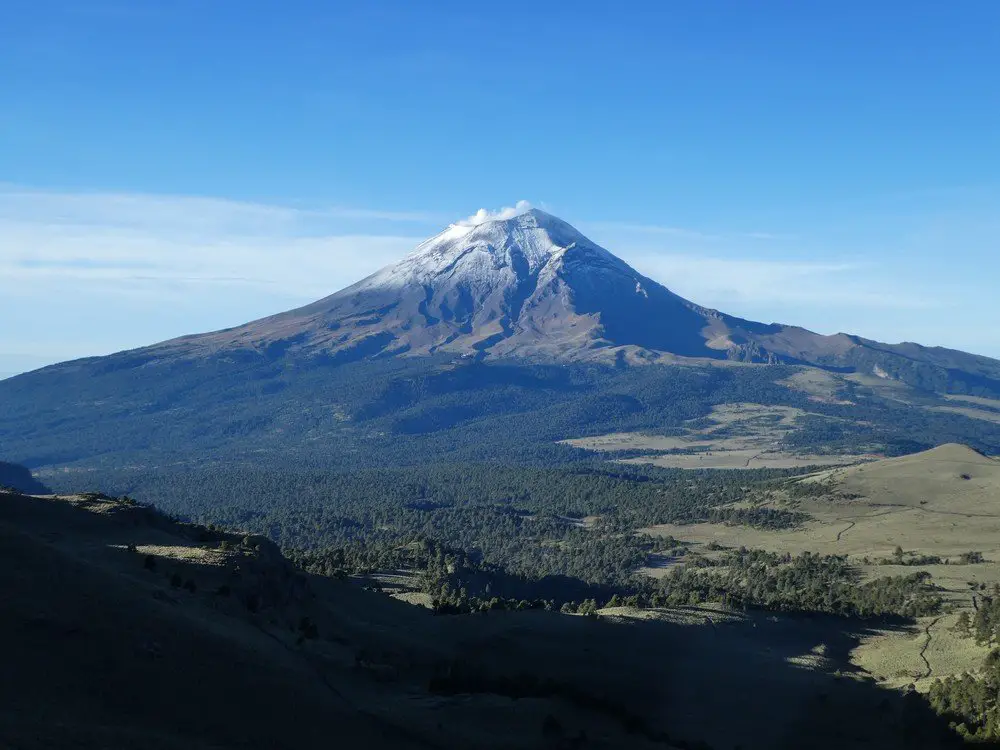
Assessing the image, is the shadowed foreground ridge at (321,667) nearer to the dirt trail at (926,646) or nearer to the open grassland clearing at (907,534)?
the dirt trail at (926,646)

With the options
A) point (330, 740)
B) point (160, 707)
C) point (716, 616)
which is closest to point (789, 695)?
point (716, 616)

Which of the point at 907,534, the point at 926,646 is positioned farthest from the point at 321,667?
the point at 907,534

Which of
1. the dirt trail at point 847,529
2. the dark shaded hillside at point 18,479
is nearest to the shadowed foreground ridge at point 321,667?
the dirt trail at point 847,529

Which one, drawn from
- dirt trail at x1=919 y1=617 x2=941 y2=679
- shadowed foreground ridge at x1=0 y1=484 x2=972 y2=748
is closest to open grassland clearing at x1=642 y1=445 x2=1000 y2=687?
dirt trail at x1=919 y1=617 x2=941 y2=679

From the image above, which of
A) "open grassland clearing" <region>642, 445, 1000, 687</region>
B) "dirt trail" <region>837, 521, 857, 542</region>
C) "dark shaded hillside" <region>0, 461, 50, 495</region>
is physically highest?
"dark shaded hillside" <region>0, 461, 50, 495</region>

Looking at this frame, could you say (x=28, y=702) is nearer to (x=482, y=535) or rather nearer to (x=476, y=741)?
(x=476, y=741)

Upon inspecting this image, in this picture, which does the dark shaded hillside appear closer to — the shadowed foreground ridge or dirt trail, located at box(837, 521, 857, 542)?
the shadowed foreground ridge

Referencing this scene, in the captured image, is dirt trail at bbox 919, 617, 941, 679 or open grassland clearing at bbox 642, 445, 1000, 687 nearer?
dirt trail at bbox 919, 617, 941, 679

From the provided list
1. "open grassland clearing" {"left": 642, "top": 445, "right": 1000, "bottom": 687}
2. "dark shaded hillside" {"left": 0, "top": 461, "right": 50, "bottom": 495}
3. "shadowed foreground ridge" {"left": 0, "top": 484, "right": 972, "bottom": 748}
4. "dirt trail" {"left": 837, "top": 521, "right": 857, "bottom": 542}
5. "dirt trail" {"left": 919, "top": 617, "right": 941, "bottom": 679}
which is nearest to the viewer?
"shadowed foreground ridge" {"left": 0, "top": 484, "right": 972, "bottom": 748}

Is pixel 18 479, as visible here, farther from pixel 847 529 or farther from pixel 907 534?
pixel 907 534
